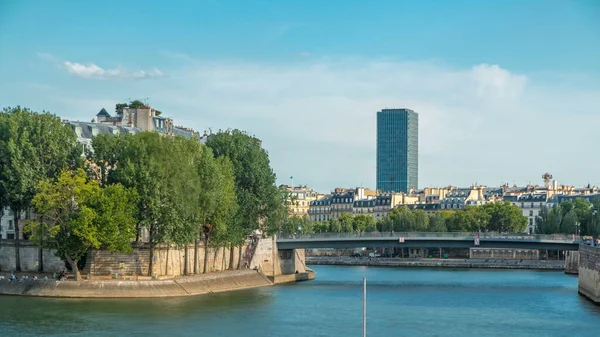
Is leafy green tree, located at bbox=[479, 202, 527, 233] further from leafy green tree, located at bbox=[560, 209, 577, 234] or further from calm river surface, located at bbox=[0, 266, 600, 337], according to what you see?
calm river surface, located at bbox=[0, 266, 600, 337]

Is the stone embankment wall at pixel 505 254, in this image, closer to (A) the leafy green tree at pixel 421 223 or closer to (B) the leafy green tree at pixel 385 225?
(A) the leafy green tree at pixel 421 223

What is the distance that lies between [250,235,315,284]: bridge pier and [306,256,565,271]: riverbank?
39.6m

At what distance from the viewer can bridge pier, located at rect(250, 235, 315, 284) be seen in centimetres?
9712

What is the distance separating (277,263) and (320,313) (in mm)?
32067

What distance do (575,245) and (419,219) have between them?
67.3 m

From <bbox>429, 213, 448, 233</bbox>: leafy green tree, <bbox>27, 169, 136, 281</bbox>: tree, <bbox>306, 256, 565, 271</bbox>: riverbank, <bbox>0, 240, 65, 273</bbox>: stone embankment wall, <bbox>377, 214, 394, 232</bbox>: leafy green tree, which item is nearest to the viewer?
<bbox>27, 169, 136, 281</bbox>: tree

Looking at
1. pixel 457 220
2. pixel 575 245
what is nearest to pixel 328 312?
pixel 575 245

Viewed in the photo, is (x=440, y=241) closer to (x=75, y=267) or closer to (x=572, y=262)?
(x=572, y=262)

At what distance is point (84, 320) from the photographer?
6194 cm

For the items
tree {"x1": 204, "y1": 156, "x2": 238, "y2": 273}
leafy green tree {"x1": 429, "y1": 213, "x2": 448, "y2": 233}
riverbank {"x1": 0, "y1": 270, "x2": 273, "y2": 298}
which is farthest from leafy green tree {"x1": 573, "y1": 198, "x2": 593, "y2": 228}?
riverbank {"x1": 0, "y1": 270, "x2": 273, "y2": 298}

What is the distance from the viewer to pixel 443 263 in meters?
143

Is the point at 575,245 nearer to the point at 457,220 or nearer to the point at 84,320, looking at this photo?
the point at 84,320

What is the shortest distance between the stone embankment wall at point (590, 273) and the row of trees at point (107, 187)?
28269mm

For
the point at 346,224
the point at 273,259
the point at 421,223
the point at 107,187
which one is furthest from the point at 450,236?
the point at 346,224
